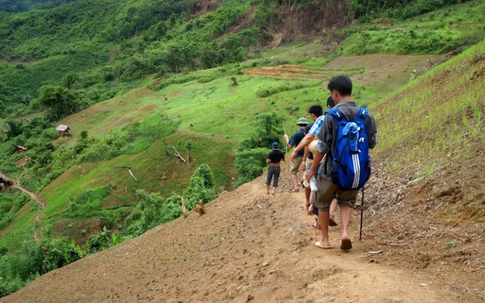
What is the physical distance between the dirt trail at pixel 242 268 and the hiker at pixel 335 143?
1.83 feet

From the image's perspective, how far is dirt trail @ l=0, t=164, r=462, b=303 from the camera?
429 cm

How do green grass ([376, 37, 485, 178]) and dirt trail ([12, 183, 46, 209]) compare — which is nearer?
green grass ([376, 37, 485, 178])

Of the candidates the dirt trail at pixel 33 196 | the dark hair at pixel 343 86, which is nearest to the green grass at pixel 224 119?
the dirt trail at pixel 33 196

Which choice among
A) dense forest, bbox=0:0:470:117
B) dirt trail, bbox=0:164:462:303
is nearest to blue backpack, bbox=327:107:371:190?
dirt trail, bbox=0:164:462:303

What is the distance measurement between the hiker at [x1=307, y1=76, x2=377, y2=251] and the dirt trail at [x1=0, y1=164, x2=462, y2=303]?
557mm

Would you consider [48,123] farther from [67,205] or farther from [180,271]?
[180,271]

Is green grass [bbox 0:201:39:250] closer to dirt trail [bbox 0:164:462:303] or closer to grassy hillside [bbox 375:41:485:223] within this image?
dirt trail [bbox 0:164:462:303]

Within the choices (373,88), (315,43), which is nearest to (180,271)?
(373,88)

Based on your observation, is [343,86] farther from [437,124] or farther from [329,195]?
[437,124]

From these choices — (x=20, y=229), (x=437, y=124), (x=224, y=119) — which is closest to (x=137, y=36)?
(x=224, y=119)

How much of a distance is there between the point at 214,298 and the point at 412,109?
9501 millimetres

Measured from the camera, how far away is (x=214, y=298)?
19.2 ft

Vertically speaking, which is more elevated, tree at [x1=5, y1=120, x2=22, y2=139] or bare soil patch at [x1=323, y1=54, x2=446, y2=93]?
bare soil patch at [x1=323, y1=54, x2=446, y2=93]

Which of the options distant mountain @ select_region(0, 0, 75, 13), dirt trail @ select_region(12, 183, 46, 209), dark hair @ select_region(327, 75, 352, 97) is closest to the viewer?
dark hair @ select_region(327, 75, 352, 97)
